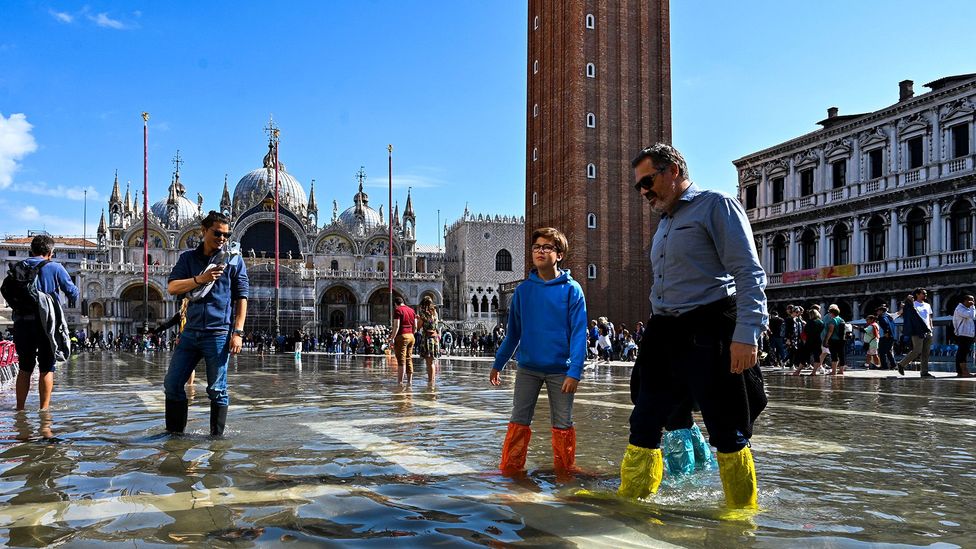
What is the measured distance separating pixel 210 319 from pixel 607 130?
113ft

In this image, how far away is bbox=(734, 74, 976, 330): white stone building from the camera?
2725 centimetres

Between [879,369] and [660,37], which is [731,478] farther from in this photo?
[660,37]

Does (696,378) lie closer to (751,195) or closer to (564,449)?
(564,449)

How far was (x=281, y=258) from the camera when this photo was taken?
70.3m

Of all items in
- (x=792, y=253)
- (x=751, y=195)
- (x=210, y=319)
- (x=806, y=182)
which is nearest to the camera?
(x=210, y=319)

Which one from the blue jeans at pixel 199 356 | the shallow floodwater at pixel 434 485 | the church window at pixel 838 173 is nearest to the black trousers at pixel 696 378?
the shallow floodwater at pixel 434 485

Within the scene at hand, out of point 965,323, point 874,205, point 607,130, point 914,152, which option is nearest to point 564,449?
point 965,323

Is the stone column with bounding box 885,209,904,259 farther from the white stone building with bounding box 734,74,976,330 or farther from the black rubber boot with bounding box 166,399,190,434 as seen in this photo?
the black rubber boot with bounding box 166,399,190,434

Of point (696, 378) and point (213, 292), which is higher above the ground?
point (213, 292)

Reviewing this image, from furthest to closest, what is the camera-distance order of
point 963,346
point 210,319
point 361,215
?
point 361,215 < point 963,346 < point 210,319

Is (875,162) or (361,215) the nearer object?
(875,162)

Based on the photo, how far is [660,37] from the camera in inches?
1547

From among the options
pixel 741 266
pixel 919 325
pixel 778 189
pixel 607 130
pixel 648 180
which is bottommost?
pixel 919 325

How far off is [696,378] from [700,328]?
0.67ft
